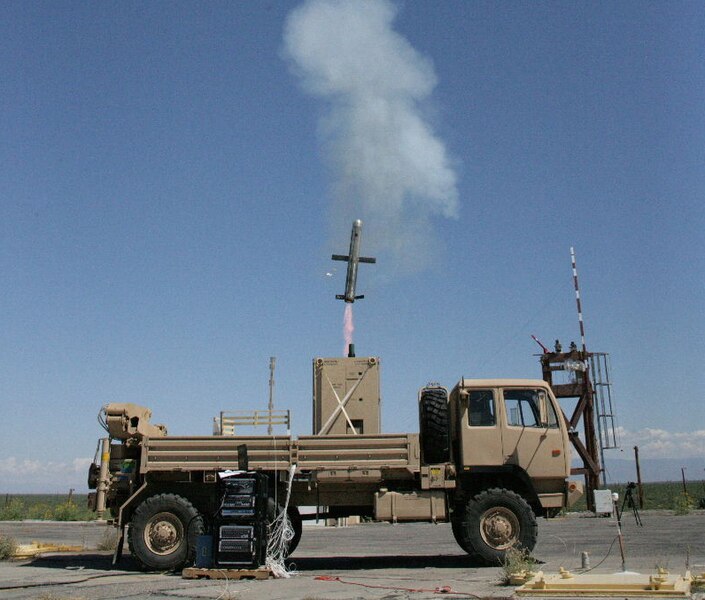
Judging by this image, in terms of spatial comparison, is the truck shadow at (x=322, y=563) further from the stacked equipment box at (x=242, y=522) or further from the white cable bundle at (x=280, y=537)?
the stacked equipment box at (x=242, y=522)

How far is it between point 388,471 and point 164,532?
13.6 ft

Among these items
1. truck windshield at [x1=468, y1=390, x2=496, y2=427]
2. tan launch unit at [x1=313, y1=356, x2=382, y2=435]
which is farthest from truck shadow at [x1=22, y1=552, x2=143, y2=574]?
truck windshield at [x1=468, y1=390, x2=496, y2=427]

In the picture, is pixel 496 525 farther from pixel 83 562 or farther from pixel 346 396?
pixel 83 562

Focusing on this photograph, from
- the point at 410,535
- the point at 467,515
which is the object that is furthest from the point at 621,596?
the point at 410,535

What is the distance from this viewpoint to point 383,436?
45.3 feet

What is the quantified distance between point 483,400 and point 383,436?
78.4 inches

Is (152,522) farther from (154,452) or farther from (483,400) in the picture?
(483,400)

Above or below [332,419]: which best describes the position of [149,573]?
below

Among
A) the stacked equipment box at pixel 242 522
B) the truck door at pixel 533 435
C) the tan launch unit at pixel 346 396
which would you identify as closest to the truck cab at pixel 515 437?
the truck door at pixel 533 435

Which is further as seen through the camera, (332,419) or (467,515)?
(332,419)

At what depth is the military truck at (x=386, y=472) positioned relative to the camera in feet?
43.4

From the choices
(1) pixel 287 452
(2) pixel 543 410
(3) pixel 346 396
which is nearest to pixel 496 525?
(2) pixel 543 410

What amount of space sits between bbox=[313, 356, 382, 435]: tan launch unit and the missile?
560 centimetres

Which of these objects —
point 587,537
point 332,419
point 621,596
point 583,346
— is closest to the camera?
point 621,596
